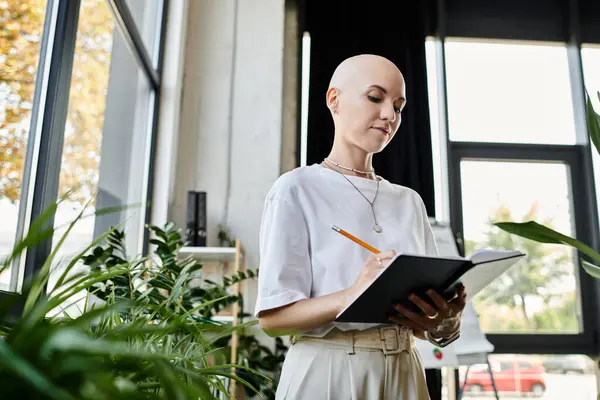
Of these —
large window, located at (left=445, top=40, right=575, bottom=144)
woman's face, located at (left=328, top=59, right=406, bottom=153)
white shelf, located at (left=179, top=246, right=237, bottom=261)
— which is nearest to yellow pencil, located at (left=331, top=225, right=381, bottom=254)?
woman's face, located at (left=328, top=59, right=406, bottom=153)

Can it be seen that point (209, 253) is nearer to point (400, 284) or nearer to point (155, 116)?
point (155, 116)

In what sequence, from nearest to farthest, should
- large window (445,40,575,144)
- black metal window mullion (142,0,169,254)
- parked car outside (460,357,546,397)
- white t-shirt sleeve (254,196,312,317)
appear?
white t-shirt sleeve (254,196,312,317) < black metal window mullion (142,0,169,254) < parked car outside (460,357,546,397) < large window (445,40,575,144)

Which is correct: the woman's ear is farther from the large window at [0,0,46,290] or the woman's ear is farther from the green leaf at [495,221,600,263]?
the large window at [0,0,46,290]

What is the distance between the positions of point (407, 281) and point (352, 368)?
0.23 metres

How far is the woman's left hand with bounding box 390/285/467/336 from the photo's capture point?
3.62 feet

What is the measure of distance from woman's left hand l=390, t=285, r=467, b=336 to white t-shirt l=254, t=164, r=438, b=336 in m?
0.09

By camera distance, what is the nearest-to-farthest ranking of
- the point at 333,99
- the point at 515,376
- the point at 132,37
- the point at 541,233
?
the point at 541,233, the point at 333,99, the point at 132,37, the point at 515,376

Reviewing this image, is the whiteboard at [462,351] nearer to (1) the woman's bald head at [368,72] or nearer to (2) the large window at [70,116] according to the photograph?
(2) the large window at [70,116]

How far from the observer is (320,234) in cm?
123

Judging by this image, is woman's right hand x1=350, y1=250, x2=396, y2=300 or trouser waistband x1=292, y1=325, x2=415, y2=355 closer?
woman's right hand x1=350, y1=250, x2=396, y2=300

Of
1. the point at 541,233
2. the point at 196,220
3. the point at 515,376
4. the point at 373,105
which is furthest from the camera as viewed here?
the point at 515,376

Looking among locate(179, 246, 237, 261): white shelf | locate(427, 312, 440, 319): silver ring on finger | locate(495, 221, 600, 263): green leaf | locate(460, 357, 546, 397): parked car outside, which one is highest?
locate(179, 246, 237, 261): white shelf

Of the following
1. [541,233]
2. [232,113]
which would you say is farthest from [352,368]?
[232,113]

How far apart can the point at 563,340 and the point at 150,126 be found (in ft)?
9.90
